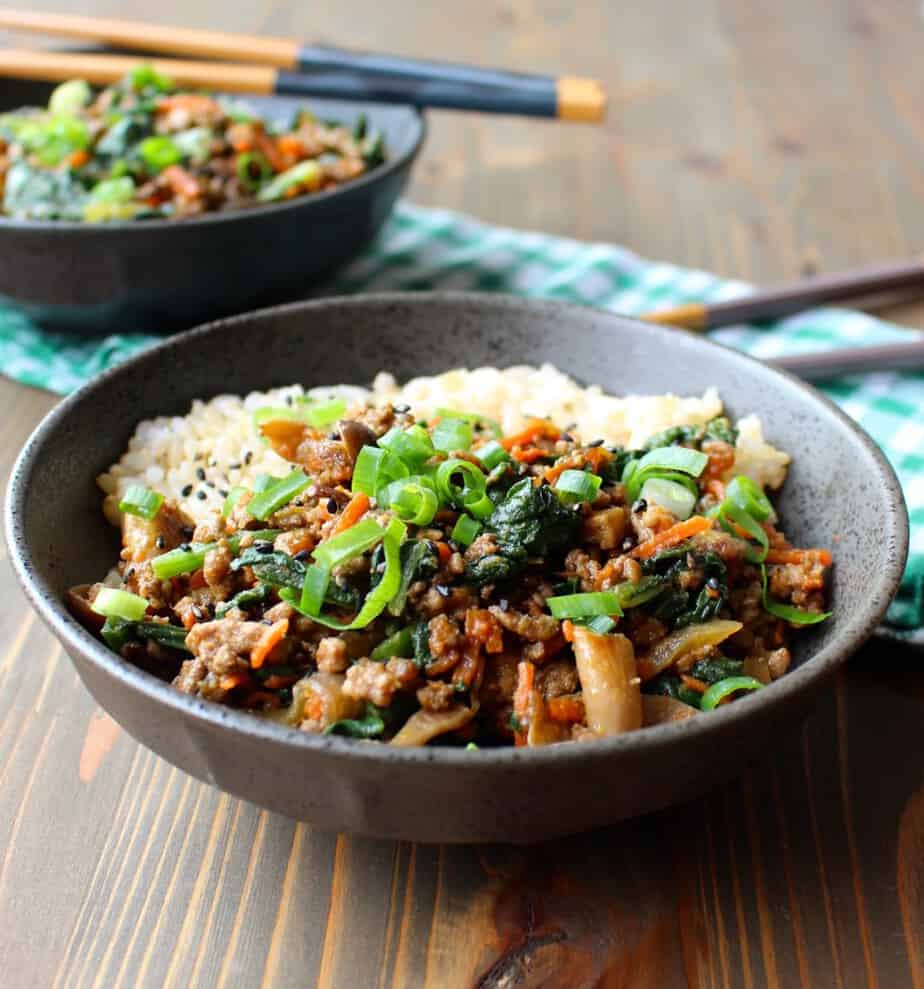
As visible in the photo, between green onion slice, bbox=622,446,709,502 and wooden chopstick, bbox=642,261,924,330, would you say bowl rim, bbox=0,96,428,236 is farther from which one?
green onion slice, bbox=622,446,709,502

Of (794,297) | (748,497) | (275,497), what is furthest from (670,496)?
(794,297)

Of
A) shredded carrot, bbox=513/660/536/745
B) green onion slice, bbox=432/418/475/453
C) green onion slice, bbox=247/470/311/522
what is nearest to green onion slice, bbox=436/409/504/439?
green onion slice, bbox=432/418/475/453

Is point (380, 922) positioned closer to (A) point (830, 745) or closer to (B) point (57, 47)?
(A) point (830, 745)

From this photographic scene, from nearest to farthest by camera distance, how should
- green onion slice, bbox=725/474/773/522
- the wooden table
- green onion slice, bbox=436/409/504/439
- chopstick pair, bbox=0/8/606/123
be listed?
the wooden table → green onion slice, bbox=725/474/773/522 → green onion slice, bbox=436/409/504/439 → chopstick pair, bbox=0/8/606/123

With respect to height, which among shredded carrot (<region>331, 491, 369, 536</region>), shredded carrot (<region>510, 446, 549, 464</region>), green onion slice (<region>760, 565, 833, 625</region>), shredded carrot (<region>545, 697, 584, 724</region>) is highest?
shredded carrot (<region>331, 491, 369, 536</region>)

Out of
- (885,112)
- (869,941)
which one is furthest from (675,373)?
(885,112)

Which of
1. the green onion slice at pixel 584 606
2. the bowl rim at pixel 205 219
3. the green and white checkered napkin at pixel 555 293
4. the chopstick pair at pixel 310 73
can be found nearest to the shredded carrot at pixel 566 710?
the green onion slice at pixel 584 606
